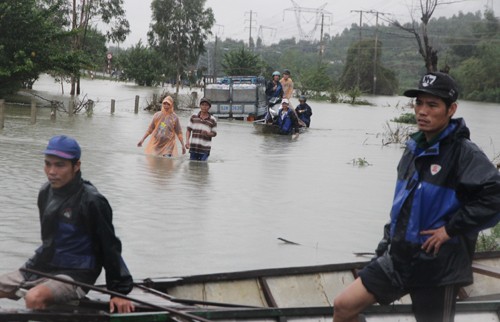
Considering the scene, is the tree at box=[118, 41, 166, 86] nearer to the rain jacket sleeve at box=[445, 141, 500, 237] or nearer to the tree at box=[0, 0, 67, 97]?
the tree at box=[0, 0, 67, 97]

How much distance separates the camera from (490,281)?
25.0 ft

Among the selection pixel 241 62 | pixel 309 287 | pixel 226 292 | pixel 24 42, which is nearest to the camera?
pixel 226 292

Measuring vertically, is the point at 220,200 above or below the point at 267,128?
below

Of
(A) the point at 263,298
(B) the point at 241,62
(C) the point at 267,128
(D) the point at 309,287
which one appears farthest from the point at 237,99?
(B) the point at 241,62

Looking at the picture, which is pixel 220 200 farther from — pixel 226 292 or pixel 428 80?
pixel 428 80

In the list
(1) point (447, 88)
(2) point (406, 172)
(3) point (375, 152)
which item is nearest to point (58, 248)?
(2) point (406, 172)

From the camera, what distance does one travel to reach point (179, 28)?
79562 millimetres

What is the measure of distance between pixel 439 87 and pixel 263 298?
2910mm

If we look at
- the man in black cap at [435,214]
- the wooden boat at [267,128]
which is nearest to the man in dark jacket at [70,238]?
the man in black cap at [435,214]

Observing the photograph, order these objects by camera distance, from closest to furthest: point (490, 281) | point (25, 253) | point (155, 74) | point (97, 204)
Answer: point (97, 204), point (490, 281), point (25, 253), point (155, 74)

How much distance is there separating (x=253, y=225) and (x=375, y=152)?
524 inches

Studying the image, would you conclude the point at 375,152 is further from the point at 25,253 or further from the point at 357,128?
the point at 25,253

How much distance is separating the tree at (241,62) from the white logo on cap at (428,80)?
64.0 metres

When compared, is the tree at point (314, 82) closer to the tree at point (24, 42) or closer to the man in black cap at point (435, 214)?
the tree at point (24, 42)
